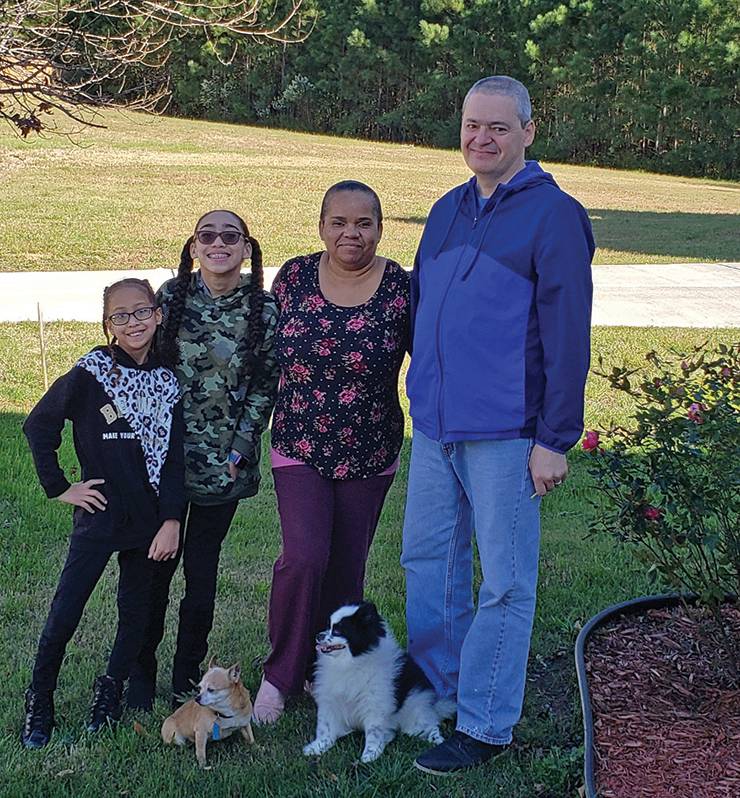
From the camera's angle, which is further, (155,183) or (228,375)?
(155,183)

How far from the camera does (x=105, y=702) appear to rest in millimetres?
3949

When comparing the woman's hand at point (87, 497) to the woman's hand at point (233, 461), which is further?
the woman's hand at point (233, 461)

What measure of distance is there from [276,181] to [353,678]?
25070mm

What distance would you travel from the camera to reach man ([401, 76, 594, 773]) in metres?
3.29

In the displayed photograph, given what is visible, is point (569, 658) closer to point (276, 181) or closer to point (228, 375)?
point (228, 375)

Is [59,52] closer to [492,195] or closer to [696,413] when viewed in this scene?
[492,195]

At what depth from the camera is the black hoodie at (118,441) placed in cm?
369

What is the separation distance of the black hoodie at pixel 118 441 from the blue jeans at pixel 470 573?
0.87 metres

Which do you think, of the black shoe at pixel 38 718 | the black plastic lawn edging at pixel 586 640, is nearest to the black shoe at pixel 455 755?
the black plastic lawn edging at pixel 586 640

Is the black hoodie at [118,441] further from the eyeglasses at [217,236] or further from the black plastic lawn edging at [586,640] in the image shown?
the black plastic lawn edging at [586,640]

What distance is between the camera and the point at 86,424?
3707 millimetres

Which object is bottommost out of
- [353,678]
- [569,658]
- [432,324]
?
[569,658]

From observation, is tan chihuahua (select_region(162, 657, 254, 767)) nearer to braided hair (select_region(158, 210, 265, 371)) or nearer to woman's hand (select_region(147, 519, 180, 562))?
woman's hand (select_region(147, 519, 180, 562))

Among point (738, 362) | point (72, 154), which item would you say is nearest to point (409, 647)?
point (738, 362)
